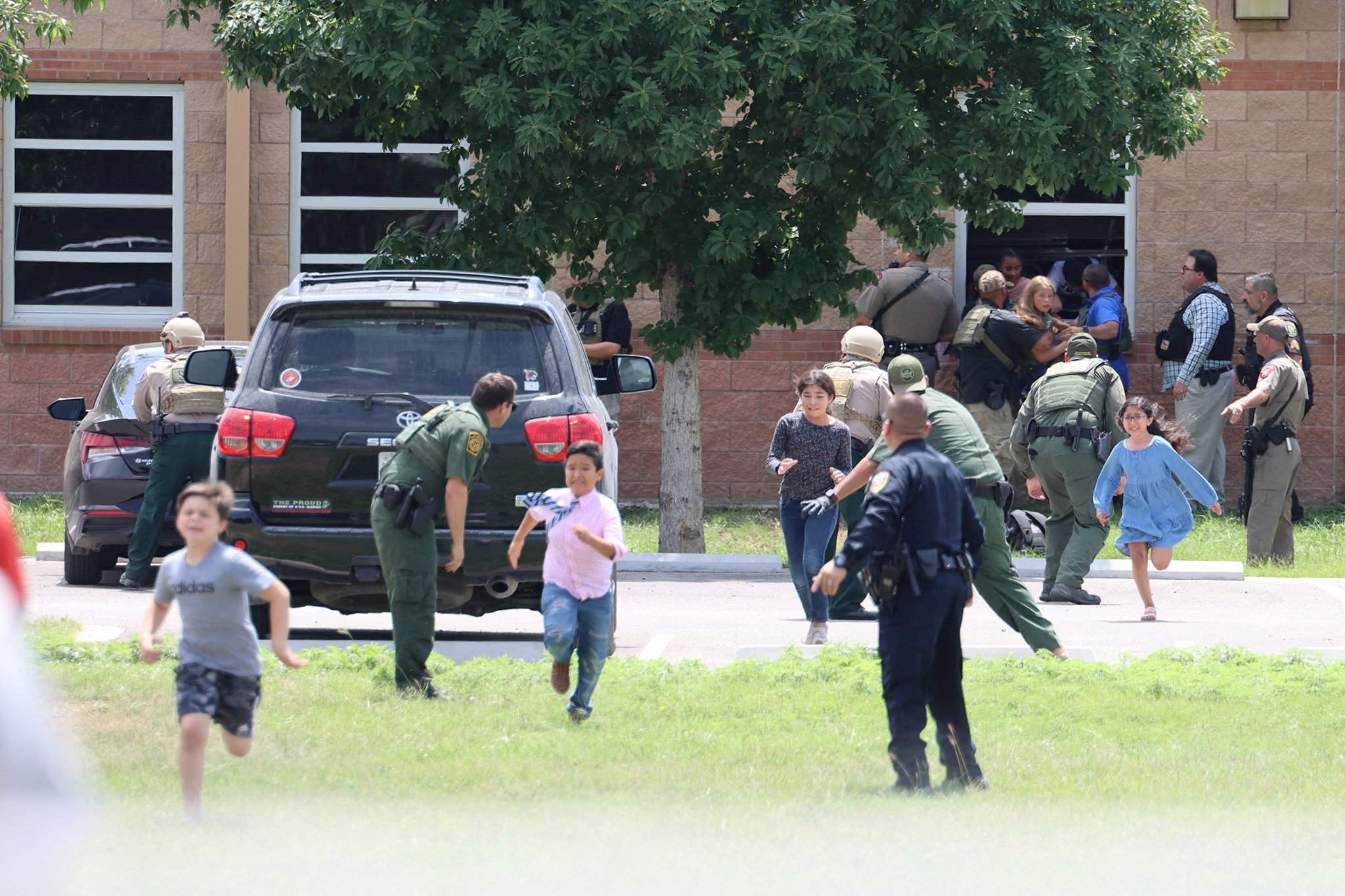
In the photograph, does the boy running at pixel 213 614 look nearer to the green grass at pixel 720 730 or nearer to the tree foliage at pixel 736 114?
the green grass at pixel 720 730

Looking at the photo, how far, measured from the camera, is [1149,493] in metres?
12.4

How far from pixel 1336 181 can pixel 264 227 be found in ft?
34.4

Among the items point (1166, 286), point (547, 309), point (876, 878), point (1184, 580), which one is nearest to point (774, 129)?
point (1184, 580)

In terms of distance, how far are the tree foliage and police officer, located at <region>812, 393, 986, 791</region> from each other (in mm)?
6774

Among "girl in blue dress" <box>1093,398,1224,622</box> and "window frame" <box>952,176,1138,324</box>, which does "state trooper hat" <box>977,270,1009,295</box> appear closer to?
"window frame" <box>952,176,1138,324</box>

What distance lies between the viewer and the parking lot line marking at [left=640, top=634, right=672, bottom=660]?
10484 millimetres

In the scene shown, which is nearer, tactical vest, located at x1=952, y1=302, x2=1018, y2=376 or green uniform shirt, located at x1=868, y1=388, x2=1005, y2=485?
green uniform shirt, located at x1=868, y1=388, x2=1005, y2=485

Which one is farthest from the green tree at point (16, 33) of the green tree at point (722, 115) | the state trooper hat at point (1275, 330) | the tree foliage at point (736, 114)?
the state trooper hat at point (1275, 330)

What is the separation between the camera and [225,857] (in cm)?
575

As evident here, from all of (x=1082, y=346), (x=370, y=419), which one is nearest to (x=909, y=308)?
(x=1082, y=346)

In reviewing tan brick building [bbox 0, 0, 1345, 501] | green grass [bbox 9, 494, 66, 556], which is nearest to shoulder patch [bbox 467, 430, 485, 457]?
green grass [bbox 9, 494, 66, 556]

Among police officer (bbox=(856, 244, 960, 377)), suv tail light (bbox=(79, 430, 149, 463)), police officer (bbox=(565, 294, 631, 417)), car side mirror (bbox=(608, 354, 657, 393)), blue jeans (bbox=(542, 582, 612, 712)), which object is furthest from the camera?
police officer (bbox=(856, 244, 960, 377))

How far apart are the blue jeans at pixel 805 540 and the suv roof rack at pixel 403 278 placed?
6.87 feet

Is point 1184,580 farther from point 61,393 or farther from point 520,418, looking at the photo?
point 61,393
